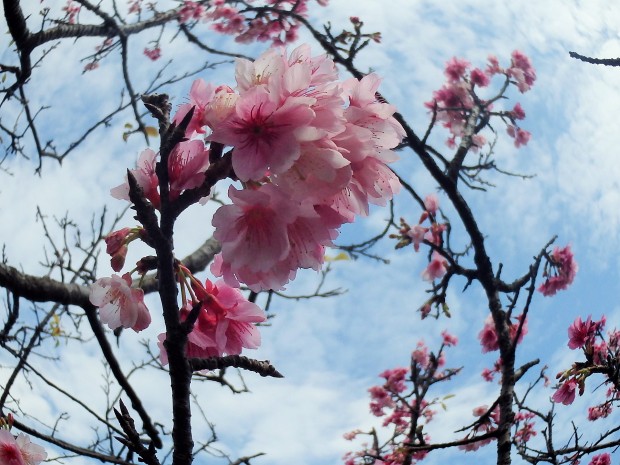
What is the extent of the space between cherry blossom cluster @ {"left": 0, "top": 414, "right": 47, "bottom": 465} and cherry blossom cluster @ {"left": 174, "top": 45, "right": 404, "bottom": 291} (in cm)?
118

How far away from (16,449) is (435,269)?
386cm

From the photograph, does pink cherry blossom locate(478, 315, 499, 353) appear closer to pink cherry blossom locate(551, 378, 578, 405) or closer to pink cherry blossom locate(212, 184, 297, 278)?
pink cherry blossom locate(551, 378, 578, 405)

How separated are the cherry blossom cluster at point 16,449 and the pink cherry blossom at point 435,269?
3.71 metres

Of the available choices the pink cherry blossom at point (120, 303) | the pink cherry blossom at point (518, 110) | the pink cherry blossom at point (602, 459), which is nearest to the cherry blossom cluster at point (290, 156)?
the pink cherry blossom at point (120, 303)

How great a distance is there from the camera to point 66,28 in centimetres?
444

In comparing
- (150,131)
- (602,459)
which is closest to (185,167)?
A: (150,131)

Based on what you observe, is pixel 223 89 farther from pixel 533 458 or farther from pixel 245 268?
pixel 533 458

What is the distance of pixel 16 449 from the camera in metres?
1.71

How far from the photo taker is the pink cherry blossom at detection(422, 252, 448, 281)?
489 centimetres

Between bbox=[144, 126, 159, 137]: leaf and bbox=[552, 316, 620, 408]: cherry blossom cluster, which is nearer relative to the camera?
bbox=[552, 316, 620, 408]: cherry blossom cluster

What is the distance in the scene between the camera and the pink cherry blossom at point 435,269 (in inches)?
193

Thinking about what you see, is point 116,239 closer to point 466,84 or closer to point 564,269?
point 564,269

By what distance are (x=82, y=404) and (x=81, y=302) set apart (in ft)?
1.63

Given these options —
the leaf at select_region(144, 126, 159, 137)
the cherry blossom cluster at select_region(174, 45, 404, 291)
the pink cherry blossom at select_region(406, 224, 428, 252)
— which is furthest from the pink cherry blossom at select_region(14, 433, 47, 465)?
the leaf at select_region(144, 126, 159, 137)
